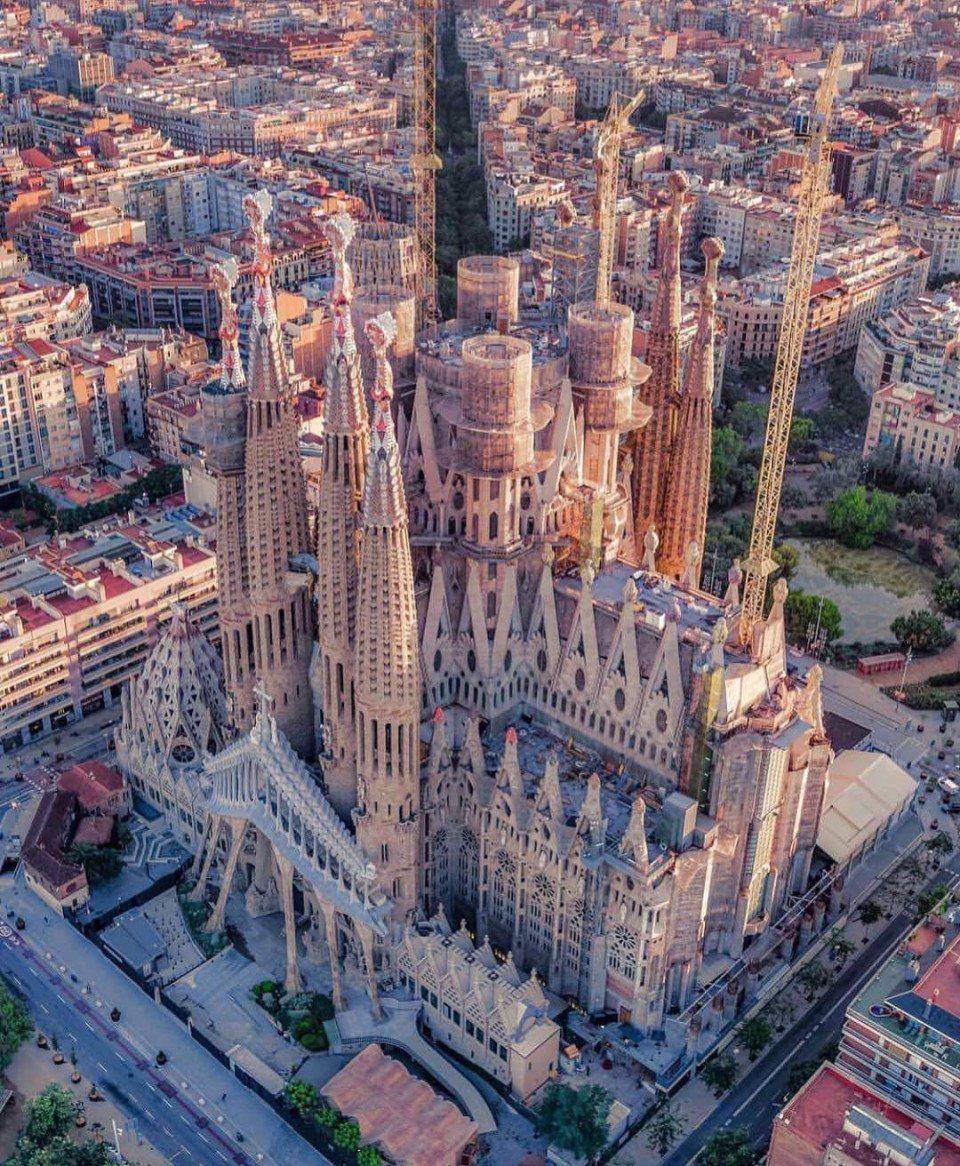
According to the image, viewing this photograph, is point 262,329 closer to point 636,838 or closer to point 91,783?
point 636,838

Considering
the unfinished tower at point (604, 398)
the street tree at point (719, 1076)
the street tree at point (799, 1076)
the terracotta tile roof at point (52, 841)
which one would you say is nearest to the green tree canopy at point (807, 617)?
the unfinished tower at point (604, 398)

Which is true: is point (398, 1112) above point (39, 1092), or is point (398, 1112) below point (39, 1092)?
above

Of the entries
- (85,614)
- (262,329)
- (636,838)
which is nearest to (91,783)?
(85,614)

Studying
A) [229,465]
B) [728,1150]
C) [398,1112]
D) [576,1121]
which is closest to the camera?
[576,1121]

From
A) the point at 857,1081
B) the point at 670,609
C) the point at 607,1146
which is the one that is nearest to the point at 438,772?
the point at 670,609

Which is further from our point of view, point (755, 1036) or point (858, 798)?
point (858, 798)

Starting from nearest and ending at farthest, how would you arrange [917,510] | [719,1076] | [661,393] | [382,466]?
[382,466]
[719,1076]
[661,393]
[917,510]
